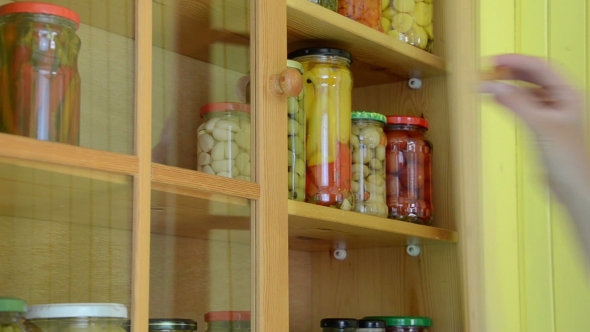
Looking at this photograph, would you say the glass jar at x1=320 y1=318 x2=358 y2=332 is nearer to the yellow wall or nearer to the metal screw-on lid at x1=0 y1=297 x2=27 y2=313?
the yellow wall

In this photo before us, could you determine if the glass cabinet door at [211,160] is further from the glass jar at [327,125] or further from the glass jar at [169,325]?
the glass jar at [327,125]

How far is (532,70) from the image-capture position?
598mm

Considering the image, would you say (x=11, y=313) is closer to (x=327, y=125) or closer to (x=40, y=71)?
(x=40, y=71)

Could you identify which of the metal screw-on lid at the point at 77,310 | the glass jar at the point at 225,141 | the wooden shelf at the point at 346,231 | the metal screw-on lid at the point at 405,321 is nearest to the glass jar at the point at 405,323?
the metal screw-on lid at the point at 405,321

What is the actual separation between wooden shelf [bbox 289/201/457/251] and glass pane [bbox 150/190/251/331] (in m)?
0.10

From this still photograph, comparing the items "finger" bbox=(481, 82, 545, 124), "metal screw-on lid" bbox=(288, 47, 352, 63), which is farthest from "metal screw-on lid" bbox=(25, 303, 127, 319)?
"metal screw-on lid" bbox=(288, 47, 352, 63)

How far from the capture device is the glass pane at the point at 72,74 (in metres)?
0.66

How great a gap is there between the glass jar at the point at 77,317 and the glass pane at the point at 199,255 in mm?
37

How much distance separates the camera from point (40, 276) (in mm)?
653

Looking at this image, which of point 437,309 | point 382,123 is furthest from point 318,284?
point 382,123

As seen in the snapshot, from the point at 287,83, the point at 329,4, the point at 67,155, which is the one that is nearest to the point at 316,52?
the point at 329,4

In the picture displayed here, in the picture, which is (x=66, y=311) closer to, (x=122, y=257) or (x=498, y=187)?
(x=122, y=257)

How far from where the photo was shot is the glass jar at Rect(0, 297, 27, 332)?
646mm

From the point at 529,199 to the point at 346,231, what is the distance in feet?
1.08
